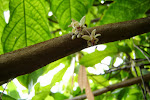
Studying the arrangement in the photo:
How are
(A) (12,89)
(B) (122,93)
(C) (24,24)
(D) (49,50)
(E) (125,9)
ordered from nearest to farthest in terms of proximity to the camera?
(D) (49,50) < (C) (24,24) < (E) (125,9) < (A) (12,89) < (B) (122,93)

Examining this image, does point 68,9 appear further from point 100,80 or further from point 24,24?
point 100,80

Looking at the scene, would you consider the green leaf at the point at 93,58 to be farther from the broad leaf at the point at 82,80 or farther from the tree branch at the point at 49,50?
the tree branch at the point at 49,50

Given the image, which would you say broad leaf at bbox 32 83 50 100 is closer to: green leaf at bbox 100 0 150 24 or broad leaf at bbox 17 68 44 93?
broad leaf at bbox 17 68 44 93

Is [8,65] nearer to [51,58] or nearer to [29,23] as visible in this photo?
[51,58]

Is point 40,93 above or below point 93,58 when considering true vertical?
below

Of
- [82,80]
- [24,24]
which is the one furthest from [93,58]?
[24,24]

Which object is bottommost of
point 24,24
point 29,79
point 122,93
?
point 122,93
